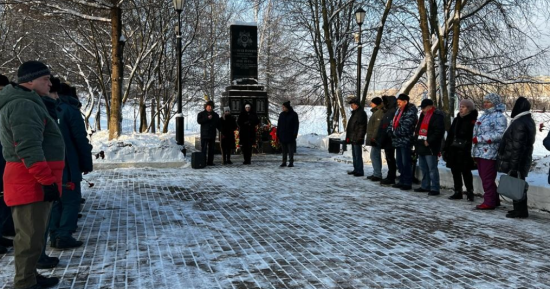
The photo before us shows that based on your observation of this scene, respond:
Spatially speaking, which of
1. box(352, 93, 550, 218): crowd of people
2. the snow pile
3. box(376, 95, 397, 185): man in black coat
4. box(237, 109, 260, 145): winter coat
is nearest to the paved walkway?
box(352, 93, 550, 218): crowd of people

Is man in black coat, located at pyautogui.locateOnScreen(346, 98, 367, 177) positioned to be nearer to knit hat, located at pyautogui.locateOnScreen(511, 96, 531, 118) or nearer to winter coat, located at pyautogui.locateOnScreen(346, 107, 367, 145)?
winter coat, located at pyautogui.locateOnScreen(346, 107, 367, 145)

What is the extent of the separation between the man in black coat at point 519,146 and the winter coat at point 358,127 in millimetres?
4089

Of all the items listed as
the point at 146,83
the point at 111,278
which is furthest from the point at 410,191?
the point at 146,83

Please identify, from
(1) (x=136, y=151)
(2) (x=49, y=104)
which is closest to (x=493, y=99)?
(2) (x=49, y=104)

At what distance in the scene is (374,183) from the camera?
32.9ft

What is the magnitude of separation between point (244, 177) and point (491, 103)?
5.62 meters

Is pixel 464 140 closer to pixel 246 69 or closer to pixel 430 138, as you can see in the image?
pixel 430 138

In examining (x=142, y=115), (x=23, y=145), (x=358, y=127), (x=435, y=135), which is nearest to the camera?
(x=23, y=145)

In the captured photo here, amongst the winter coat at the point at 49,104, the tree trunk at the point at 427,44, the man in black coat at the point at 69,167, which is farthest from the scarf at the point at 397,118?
the winter coat at the point at 49,104

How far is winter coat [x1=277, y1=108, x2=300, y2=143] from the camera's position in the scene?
1238 centimetres

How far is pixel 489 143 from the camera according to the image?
7113 millimetres

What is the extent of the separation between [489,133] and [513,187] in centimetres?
105

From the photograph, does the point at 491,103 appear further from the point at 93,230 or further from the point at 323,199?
the point at 93,230

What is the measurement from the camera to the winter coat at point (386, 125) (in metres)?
9.67
